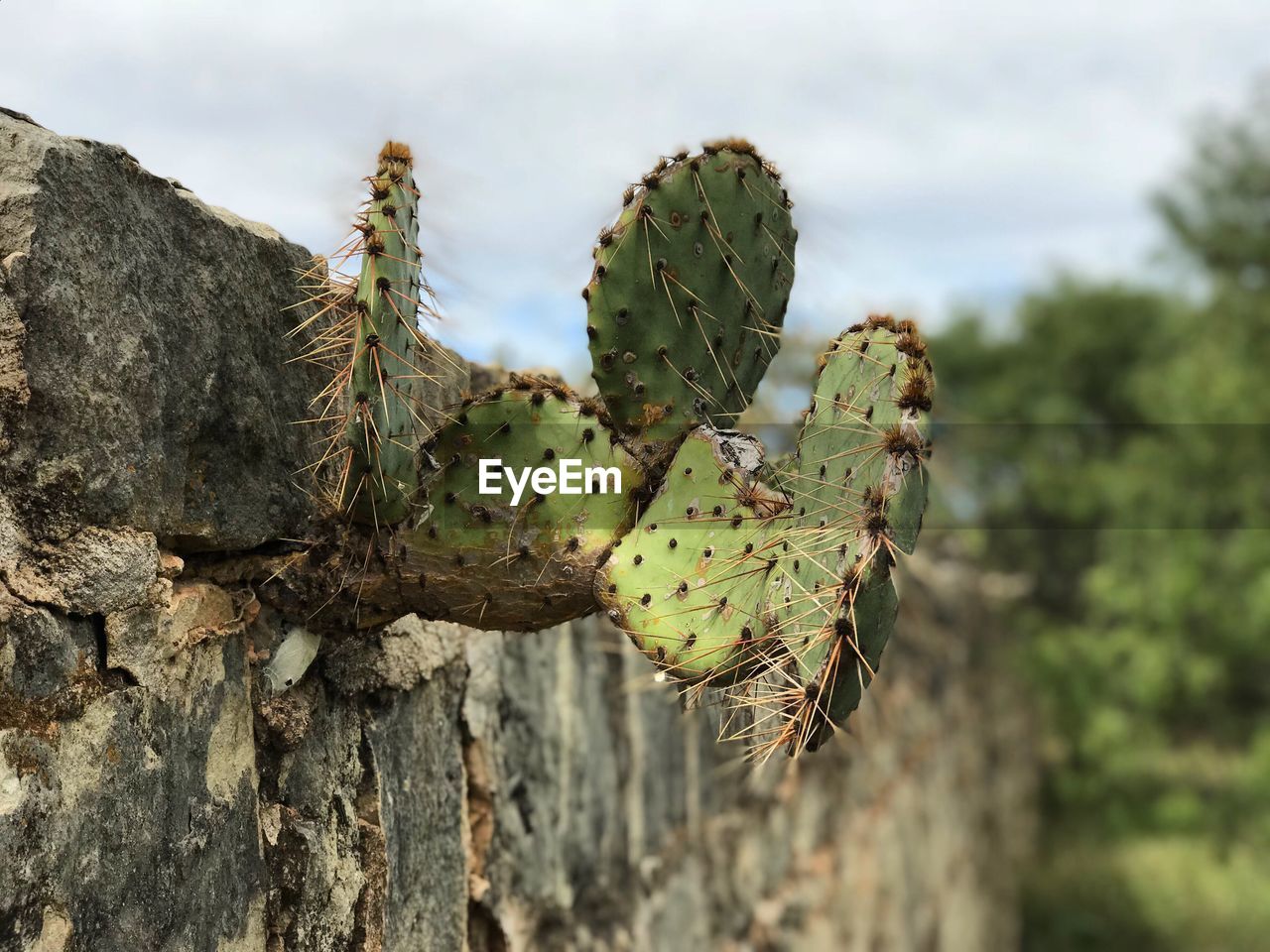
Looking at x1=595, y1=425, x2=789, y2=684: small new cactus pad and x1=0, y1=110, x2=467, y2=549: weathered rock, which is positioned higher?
x1=0, y1=110, x2=467, y2=549: weathered rock

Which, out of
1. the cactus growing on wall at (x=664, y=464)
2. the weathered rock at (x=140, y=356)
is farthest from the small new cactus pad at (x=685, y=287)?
the weathered rock at (x=140, y=356)

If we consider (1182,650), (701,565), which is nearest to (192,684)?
(701,565)

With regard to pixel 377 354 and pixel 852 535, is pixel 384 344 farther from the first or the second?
pixel 852 535

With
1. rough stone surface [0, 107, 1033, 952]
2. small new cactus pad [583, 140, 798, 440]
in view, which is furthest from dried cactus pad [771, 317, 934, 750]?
rough stone surface [0, 107, 1033, 952]

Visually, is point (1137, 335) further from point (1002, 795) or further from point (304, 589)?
point (304, 589)

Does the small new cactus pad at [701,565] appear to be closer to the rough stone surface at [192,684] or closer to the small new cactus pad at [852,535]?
the small new cactus pad at [852,535]

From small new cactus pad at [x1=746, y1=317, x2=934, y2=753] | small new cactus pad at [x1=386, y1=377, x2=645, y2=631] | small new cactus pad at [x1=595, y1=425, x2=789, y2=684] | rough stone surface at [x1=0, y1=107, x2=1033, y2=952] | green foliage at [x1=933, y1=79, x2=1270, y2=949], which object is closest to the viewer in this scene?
rough stone surface at [x1=0, y1=107, x2=1033, y2=952]

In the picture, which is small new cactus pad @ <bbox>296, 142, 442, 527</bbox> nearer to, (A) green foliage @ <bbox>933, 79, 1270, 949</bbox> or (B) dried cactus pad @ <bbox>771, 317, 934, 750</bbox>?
(B) dried cactus pad @ <bbox>771, 317, 934, 750</bbox>
